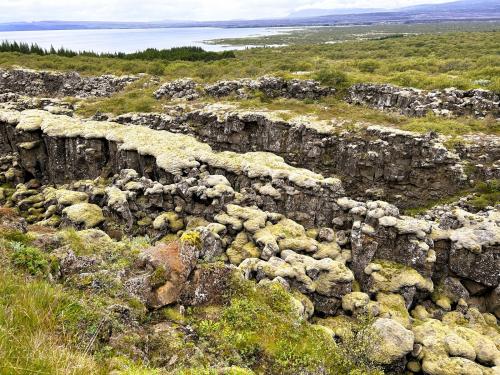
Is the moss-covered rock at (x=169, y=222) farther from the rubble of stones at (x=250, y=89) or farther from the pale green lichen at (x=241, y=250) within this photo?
the rubble of stones at (x=250, y=89)

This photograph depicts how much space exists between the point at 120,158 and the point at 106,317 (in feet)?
57.9

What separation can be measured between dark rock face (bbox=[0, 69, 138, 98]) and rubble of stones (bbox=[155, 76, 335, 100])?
8948 millimetres

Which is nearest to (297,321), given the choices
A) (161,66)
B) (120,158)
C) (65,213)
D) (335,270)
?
(335,270)

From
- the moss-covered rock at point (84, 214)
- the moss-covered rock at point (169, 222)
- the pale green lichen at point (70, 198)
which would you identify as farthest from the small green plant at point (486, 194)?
the pale green lichen at point (70, 198)

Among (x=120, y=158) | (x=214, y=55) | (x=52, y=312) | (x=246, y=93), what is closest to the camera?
(x=52, y=312)

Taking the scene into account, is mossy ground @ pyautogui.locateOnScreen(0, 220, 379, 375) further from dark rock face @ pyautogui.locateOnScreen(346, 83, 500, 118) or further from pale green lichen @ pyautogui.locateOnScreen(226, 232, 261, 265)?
dark rock face @ pyautogui.locateOnScreen(346, 83, 500, 118)

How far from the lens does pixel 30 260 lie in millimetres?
8750

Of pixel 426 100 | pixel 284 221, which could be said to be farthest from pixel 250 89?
pixel 284 221

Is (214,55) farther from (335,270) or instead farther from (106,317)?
(106,317)

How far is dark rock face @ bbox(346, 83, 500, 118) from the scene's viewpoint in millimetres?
29661

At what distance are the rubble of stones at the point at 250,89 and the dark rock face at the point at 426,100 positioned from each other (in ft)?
10.8

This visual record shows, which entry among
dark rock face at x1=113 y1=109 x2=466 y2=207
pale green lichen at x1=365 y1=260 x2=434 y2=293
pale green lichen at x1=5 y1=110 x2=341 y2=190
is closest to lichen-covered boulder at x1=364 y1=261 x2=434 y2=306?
pale green lichen at x1=365 y1=260 x2=434 y2=293

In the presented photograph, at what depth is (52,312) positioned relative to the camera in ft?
21.1

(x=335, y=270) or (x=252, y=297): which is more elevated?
(x=252, y=297)
